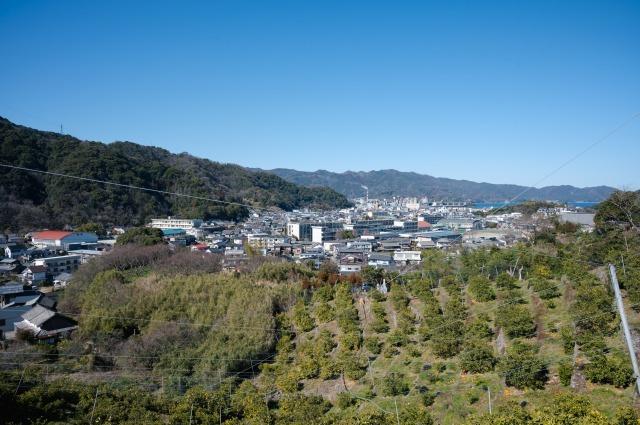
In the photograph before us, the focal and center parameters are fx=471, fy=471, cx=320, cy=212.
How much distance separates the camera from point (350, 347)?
7719 mm

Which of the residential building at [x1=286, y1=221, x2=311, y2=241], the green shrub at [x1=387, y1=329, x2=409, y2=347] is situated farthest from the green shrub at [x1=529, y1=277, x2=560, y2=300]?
the residential building at [x1=286, y1=221, x2=311, y2=241]

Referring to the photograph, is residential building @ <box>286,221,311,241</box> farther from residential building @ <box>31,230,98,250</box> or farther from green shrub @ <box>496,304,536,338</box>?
green shrub @ <box>496,304,536,338</box>

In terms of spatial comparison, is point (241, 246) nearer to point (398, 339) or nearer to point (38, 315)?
point (38, 315)

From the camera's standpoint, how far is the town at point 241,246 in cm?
1150

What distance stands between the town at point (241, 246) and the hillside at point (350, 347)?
43.5 inches

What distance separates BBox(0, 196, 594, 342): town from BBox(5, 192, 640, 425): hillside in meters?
1.11

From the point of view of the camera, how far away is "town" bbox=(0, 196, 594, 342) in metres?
11.5

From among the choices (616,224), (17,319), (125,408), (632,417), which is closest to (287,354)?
(125,408)

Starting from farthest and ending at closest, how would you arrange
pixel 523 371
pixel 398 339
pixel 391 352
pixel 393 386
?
pixel 398 339, pixel 391 352, pixel 393 386, pixel 523 371

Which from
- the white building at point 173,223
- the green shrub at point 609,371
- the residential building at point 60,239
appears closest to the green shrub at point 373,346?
the green shrub at point 609,371

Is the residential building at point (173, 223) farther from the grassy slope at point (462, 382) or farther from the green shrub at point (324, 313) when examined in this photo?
the grassy slope at point (462, 382)

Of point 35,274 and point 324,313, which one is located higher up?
point 324,313

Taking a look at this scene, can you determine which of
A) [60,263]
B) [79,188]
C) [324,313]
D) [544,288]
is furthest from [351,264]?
[79,188]

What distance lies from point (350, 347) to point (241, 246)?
45.6ft
